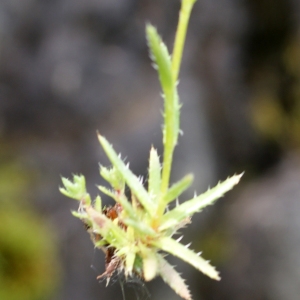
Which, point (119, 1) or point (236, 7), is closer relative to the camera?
point (119, 1)

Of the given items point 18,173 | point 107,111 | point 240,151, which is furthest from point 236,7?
point 18,173

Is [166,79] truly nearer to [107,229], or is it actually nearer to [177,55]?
[177,55]

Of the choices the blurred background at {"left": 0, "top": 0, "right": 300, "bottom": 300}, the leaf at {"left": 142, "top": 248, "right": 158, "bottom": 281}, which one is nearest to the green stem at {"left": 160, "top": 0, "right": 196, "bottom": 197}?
the leaf at {"left": 142, "top": 248, "right": 158, "bottom": 281}

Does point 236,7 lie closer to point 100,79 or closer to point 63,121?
point 100,79

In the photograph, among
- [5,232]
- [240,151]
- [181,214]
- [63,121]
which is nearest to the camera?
[181,214]

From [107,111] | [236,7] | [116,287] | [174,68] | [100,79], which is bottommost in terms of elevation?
[174,68]

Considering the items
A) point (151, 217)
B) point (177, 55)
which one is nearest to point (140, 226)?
point (151, 217)

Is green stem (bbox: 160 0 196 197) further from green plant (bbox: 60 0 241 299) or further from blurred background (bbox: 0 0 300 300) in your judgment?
blurred background (bbox: 0 0 300 300)

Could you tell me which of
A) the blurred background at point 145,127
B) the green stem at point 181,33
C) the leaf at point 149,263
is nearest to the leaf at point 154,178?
the leaf at point 149,263
